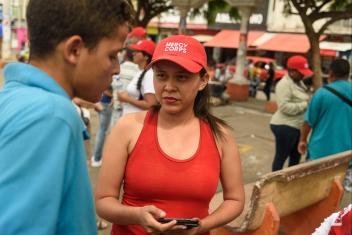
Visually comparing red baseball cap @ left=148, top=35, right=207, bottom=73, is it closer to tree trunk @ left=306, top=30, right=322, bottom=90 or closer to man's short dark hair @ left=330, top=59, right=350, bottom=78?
man's short dark hair @ left=330, top=59, right=350, bottom=78

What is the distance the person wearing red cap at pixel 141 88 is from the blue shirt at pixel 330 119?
5.71 ft

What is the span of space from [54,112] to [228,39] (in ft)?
87.2

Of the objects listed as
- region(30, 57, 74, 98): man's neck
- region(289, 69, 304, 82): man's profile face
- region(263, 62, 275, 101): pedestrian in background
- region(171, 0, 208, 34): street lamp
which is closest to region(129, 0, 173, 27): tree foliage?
region(171, 0, 208, 34): street lamp

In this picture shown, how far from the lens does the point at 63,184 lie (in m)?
0.91

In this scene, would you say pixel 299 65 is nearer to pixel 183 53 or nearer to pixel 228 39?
pixel 183 53

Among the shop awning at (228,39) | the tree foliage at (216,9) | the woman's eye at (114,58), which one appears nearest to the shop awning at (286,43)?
the shop awning at (228,39)

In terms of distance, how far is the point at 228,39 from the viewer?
26.6 meters

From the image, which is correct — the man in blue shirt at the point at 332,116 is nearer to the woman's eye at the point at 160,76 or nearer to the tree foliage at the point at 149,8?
the woman's eye at the point at 160,76

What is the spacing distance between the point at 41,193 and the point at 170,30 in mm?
30790

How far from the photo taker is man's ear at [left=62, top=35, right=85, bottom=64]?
0.98 meters

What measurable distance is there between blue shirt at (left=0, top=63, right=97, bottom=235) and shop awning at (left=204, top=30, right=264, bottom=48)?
81.1 ft

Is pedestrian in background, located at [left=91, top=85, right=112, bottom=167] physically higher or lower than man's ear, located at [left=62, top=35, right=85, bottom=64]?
lower

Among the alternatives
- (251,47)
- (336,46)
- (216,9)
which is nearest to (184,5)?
(216,9)

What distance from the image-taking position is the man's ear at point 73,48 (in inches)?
38.5
